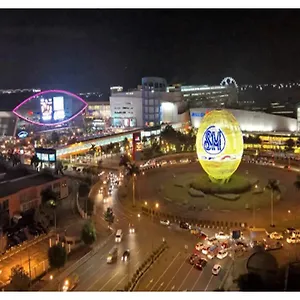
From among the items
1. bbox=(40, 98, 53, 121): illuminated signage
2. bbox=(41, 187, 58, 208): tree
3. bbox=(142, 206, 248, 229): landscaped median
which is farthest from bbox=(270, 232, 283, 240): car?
bbox=(40, 98, 53, 121): illuminated signage

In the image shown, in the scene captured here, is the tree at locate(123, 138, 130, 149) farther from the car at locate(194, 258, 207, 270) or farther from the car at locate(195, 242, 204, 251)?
the car at locate(194, 258, 207, 270)

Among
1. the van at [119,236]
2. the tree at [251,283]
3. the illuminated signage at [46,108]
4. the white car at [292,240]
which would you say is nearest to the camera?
the tree at [251,283]

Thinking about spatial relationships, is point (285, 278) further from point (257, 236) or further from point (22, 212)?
point (22, 212)

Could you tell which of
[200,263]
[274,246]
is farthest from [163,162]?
[200,263]

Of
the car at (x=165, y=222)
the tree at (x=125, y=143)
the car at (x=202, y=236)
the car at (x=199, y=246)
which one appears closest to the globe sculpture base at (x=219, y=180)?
the car at (x=165, y=222)

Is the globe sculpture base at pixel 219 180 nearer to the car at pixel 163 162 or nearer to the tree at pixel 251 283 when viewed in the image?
the car at pixel 163 162
